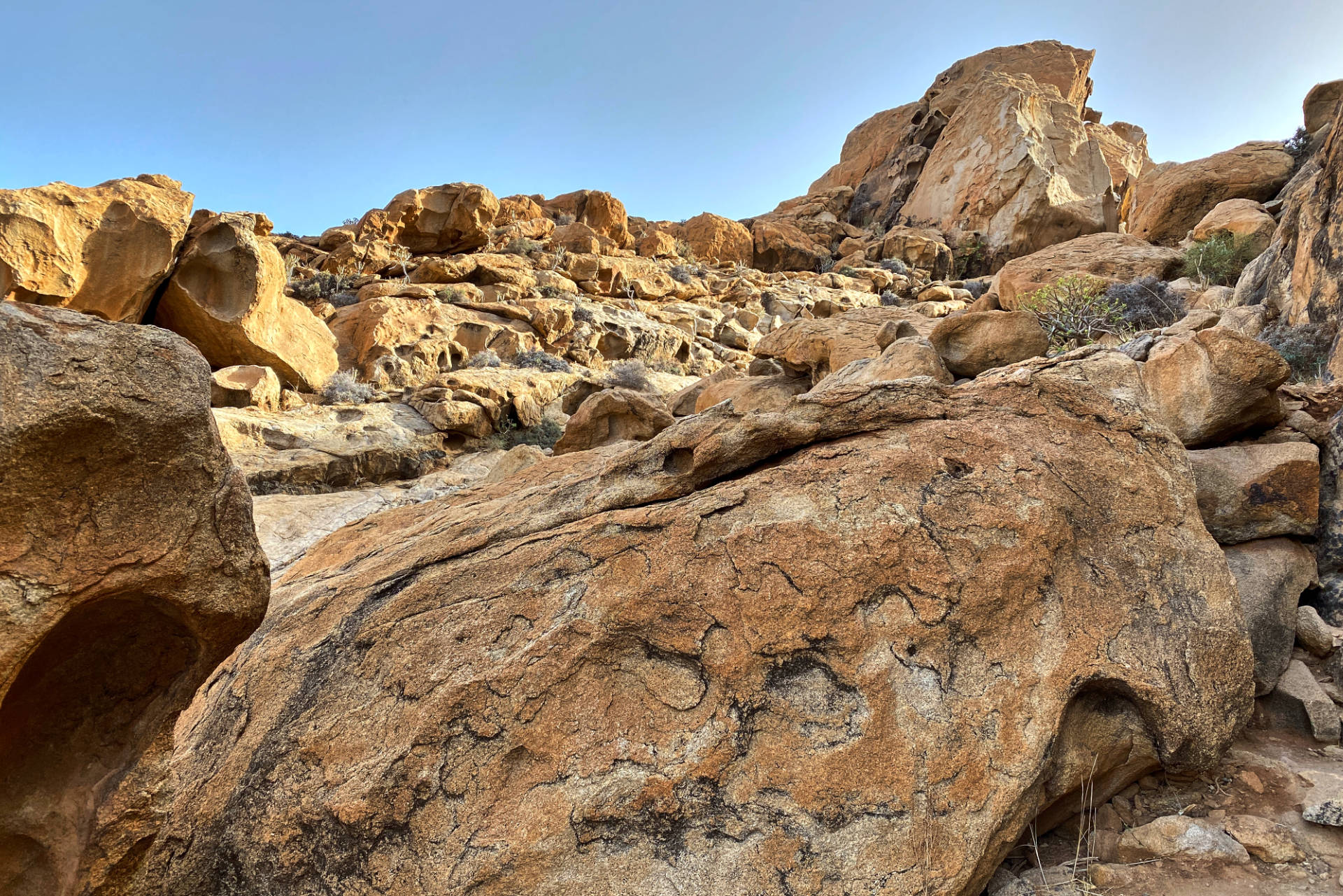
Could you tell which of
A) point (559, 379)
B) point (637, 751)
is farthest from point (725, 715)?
point (559, 379)

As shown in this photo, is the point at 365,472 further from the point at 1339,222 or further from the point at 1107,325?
the point at 1339,222

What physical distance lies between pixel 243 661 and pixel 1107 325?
8474 millimetres

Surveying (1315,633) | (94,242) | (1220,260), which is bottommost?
(1315,633)

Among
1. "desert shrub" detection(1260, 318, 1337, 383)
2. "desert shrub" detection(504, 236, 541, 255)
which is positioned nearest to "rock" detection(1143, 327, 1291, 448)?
"desert shrub" detection(1260, 318, 1337, 383)

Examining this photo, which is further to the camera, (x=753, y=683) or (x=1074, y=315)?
(x=1074, y=315)

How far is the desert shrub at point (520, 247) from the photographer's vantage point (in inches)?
754

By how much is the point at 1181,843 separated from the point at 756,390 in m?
6.37

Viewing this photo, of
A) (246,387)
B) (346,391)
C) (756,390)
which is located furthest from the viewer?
(346,391)

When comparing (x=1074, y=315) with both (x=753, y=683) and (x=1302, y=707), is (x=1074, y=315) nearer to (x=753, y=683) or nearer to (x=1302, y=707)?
(x=1302, y=707)

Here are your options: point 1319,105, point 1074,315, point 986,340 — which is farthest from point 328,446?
point 1319,105

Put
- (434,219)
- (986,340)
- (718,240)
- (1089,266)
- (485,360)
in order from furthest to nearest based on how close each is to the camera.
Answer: (718,240) < (434,219) < (485,360) < (1089,266) < (986,340)

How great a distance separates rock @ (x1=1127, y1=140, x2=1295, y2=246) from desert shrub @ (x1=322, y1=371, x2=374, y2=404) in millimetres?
16191

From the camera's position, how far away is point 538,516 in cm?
322

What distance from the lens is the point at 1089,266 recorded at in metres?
10.9
